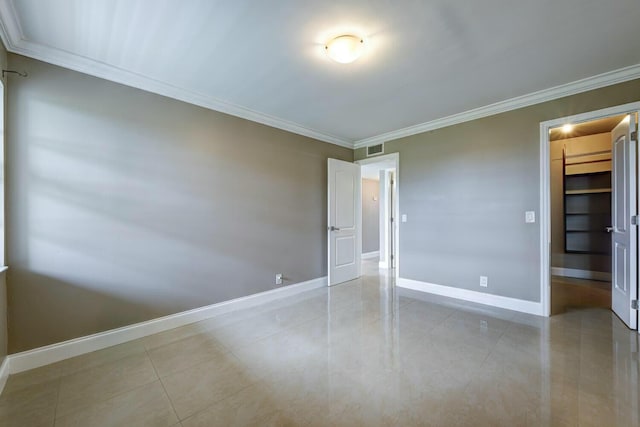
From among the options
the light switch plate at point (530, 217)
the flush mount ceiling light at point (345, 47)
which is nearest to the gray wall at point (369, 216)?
the light switch plate at point (530, 217)

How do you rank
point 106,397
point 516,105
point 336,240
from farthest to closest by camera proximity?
point 336,240, point 516,105, point 106,397

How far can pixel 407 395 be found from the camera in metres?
1.70

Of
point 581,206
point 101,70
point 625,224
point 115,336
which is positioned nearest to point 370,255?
point 581,206

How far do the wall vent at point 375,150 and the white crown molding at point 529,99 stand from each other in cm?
19

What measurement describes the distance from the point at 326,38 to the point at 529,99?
8.65 ft

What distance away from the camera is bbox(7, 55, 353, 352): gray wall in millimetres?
2098

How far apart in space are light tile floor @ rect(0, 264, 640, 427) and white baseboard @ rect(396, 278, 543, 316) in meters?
0.24

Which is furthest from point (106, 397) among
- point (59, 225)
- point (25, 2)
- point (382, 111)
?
point (382, 111)

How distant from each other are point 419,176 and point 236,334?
3368 mm

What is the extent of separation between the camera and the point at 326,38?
2.03 m

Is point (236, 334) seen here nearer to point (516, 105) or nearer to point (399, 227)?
point (399, 227)

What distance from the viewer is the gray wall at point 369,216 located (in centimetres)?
741

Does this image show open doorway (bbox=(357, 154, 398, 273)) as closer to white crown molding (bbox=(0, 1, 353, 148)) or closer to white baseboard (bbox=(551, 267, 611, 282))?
white crown molding (bbox=(0, 1, 353, 148))

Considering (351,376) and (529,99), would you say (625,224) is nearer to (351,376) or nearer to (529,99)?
(529,99)
